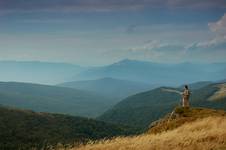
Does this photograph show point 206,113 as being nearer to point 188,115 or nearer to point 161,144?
point 188,115

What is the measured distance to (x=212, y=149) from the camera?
18203mm

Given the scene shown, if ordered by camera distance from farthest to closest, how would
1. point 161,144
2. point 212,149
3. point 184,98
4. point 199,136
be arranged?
point 184,98 < point 199,136 < point 161,144 < point 212,149

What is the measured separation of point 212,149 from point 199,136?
3.05 meters

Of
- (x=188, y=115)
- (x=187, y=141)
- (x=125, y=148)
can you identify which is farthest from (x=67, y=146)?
(x=188, y=115)

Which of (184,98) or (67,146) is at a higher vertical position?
(184,98)

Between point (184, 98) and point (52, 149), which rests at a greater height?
point (184, 98)

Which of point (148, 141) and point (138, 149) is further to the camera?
point (148, 141)

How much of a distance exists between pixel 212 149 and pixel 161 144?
8.41ft

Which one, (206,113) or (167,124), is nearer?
(167,124)

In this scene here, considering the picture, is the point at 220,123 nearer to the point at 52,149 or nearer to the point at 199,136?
the point at 199,136

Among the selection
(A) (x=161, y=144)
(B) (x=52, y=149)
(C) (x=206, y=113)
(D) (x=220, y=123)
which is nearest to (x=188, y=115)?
(C) (x=206, y=113)

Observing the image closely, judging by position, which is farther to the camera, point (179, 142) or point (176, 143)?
point (179, 142)

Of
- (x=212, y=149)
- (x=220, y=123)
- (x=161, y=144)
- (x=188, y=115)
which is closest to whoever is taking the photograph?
(x=212, y=149)

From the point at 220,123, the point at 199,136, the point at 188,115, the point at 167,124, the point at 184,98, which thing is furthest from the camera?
the point at 184,98
